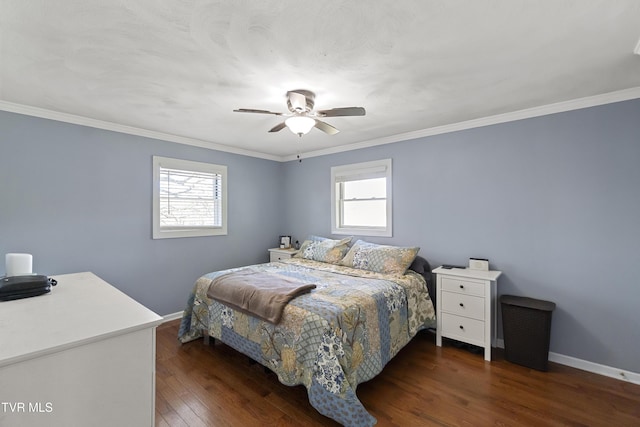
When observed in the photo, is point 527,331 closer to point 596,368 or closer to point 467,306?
point 467,306

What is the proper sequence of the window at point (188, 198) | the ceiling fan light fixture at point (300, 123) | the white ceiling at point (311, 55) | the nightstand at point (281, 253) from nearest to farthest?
the white ceiling at point (311, 55) < the ceiling fan light fixture at point (300, 123) < the window at point (188, 198) < the nightstand at point (281, 253)

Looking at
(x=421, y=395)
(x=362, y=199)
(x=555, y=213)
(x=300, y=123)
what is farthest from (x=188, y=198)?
(x=555, y=213)

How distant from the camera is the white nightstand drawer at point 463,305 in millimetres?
2688

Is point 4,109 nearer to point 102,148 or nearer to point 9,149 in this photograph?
point 9,149

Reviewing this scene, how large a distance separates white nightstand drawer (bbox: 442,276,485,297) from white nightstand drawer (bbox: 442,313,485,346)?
0.88 feet

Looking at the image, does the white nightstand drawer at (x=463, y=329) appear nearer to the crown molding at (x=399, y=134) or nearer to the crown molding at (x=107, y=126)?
the crown molding at (x=399, y=134)

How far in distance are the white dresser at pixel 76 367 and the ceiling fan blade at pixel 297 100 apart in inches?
70.2

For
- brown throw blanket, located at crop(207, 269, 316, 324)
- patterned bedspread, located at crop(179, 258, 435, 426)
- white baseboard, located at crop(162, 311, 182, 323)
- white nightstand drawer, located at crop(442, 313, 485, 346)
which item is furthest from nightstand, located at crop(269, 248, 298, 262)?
white nightstand drawer, located at crop(442, 313, 485, 346)

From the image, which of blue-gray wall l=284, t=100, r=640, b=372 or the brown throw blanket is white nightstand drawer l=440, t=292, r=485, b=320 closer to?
blue-gray wall l=284, t=100, r=640, b=372

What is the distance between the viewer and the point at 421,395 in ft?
7.02

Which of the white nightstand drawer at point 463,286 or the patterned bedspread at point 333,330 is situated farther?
the white nightstand drawer at point 463,286

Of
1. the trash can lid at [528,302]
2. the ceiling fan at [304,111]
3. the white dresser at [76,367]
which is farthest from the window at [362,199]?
the white dresser at [76,367]

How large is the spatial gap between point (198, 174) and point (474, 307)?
3.78 metres

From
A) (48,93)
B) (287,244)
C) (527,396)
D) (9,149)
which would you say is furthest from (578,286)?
(9,149)
